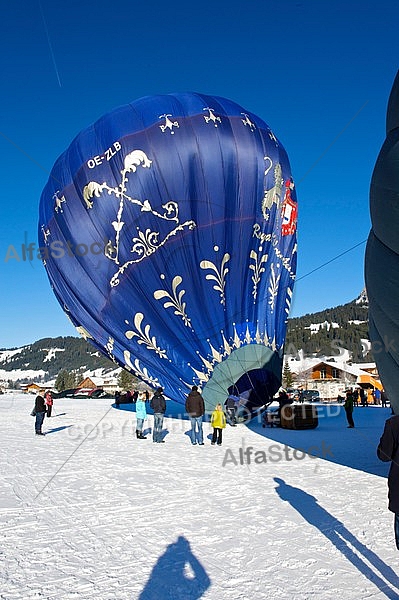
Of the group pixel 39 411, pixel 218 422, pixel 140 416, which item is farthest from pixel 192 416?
pixel 39 411

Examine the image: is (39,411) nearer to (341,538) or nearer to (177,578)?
(341,538)

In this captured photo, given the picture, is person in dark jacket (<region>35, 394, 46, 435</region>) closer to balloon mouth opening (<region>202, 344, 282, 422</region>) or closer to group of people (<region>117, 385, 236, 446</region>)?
group of people (<region>117, 385, 236, 446</region>)

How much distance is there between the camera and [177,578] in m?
4.20

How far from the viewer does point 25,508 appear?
20.4 ft

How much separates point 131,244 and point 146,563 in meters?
9.34

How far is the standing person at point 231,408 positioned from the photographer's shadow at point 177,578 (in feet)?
29.1

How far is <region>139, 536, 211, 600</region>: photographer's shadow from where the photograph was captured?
3.90 meters

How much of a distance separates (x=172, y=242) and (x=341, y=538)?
9026 millimetres

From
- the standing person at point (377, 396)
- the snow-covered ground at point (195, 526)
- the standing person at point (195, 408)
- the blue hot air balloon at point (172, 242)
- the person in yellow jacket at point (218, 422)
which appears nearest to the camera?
the snow-covered ground at point (195, 526)

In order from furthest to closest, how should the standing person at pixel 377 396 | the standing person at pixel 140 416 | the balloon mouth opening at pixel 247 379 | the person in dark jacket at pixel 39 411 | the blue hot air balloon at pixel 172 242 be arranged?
1. the standing person at pixel 377 396
2. the person in dark jacket at pixel 39 411
3. the balloon mouth opening at pixel 247 379
4. the blue hot air balloon at pixel 172 242
5. the standing person at pixel 140 416

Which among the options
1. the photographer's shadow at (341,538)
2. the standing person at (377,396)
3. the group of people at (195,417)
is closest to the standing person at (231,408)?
the group of people at (195,417)

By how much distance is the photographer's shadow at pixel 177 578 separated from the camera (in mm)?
3900

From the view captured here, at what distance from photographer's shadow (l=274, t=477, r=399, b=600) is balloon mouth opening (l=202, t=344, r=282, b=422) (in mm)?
5954

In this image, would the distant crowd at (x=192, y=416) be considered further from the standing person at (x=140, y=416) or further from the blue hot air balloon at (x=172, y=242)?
the blue hot air balloon at (x=172, y=242)
